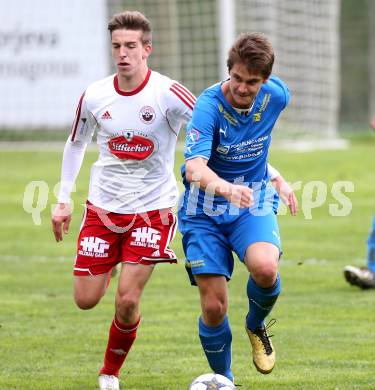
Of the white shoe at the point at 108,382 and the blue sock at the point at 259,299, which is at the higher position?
the blue sock at the point at 259,299

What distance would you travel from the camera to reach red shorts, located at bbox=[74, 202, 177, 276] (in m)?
6.24

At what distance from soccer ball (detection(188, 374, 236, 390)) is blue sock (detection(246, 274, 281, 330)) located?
0.61 metres

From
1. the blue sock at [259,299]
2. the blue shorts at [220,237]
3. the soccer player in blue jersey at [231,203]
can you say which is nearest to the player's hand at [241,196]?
the soccer player in blue jersey at [231,203]

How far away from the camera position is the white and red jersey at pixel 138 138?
6.39 metres

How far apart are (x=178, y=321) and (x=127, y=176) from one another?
80.8 inches

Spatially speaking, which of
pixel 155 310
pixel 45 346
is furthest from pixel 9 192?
pixel 45 346

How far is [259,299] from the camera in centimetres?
596

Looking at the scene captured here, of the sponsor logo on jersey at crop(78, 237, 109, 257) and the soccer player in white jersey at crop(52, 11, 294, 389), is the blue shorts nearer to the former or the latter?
the soccer player in white jersey at crop(52, 11, 294, 389)

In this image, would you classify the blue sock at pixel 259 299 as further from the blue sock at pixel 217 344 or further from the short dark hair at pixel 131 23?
the short dark hair at pixel 131 23

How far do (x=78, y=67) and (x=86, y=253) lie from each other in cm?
1570

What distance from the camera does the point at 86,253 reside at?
20.9 ft

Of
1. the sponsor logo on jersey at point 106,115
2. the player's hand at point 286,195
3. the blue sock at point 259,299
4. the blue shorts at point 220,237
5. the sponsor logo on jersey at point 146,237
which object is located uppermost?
the sponsor logo on jersey at point 106,115

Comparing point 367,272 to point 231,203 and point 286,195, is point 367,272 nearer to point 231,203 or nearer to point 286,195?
point 286,195

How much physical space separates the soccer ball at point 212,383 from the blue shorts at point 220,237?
1.88 feet
